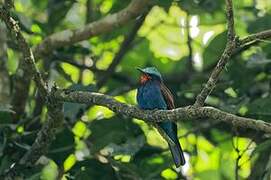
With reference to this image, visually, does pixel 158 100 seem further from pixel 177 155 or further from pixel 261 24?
pixel 261 24

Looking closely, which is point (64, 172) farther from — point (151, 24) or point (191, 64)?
point (151, 24)

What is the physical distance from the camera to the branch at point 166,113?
10.2ft

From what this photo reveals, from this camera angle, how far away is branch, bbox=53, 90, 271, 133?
3115 mm

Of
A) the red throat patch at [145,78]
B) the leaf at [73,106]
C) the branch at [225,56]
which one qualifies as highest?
the branch at [225,56]

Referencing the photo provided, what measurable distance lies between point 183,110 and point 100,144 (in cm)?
173

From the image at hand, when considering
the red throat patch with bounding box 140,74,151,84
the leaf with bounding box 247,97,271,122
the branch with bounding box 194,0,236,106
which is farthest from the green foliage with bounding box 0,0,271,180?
the branch with bounding box 194,0,236,106

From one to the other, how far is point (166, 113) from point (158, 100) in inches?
50.4

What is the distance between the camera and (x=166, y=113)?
11.5 feet

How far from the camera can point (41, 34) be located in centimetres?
608

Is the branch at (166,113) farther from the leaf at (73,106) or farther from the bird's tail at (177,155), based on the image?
the bird's tail at (177,155)

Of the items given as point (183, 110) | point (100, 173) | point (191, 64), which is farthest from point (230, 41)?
point (191, 64)

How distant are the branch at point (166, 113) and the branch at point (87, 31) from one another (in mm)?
1151

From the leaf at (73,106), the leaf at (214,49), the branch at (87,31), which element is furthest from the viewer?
the leaf at (214,49)

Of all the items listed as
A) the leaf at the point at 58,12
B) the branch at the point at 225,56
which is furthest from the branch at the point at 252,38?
the leaf at the point at 58,12
